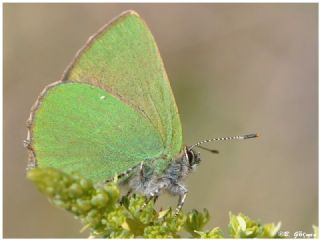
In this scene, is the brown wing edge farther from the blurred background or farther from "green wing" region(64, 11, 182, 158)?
the blurred background

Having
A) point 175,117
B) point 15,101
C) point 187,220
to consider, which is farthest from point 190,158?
point 15,101

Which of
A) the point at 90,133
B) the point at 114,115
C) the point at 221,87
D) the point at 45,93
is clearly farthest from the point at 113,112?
the point at 221,87

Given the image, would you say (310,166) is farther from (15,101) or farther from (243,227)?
(243,227)

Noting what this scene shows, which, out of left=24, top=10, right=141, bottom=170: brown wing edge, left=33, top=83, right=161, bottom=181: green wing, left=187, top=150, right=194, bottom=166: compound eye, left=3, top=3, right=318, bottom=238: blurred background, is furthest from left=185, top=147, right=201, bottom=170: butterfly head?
left=3, top=3, right=318, bottom=238: blurred background

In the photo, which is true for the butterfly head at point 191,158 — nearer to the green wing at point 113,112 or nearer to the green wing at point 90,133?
the green wing at point 113,112

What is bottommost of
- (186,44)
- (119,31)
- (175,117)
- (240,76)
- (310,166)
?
(310,166)

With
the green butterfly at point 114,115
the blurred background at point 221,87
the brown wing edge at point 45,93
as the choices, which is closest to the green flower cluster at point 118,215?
the green butterfly at point 114,115

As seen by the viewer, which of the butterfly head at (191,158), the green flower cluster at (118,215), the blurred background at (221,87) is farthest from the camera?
the blurred background at (221,87)
